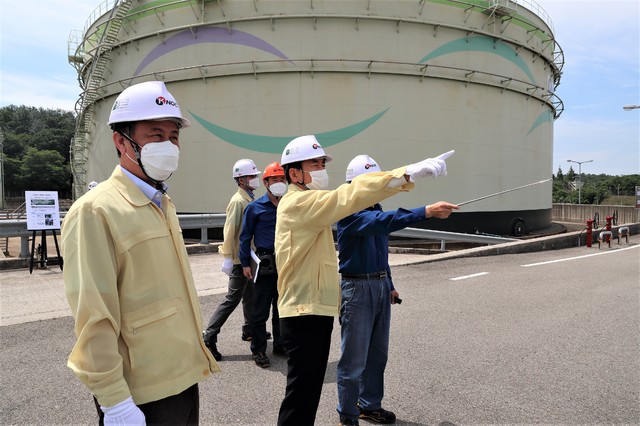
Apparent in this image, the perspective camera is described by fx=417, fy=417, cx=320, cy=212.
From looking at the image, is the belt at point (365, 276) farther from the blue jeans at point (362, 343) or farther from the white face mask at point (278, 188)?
the white face mask at point (278, 188)

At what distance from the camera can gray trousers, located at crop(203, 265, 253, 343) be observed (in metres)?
4.95

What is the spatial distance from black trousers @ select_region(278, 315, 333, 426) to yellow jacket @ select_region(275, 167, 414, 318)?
10cm

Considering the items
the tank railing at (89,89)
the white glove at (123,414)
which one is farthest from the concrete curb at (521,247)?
the tank railing at (89,89)

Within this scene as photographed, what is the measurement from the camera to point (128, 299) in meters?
1.82

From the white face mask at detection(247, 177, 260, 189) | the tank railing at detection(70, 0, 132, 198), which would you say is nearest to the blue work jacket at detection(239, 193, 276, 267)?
the white face mask at detection(247, 177, 260, 189)

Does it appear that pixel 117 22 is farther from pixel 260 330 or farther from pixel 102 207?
pixel 102 207

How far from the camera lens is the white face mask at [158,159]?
204cm

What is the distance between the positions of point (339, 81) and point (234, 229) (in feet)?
42.4

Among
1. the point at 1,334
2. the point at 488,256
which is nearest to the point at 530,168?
the point at 488,256

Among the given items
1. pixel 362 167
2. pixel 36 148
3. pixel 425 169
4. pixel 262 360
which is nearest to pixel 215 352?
pixel 262 360

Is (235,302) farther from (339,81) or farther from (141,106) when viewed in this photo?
(339,81)

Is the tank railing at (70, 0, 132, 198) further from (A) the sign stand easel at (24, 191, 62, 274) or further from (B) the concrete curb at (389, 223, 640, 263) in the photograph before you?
(B) the concrete curb at (389, 223, 640, 263)

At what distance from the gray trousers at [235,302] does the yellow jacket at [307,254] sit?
2022mm

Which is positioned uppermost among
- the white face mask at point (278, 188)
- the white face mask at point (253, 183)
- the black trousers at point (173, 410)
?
the white face mask at point (253, 183)
